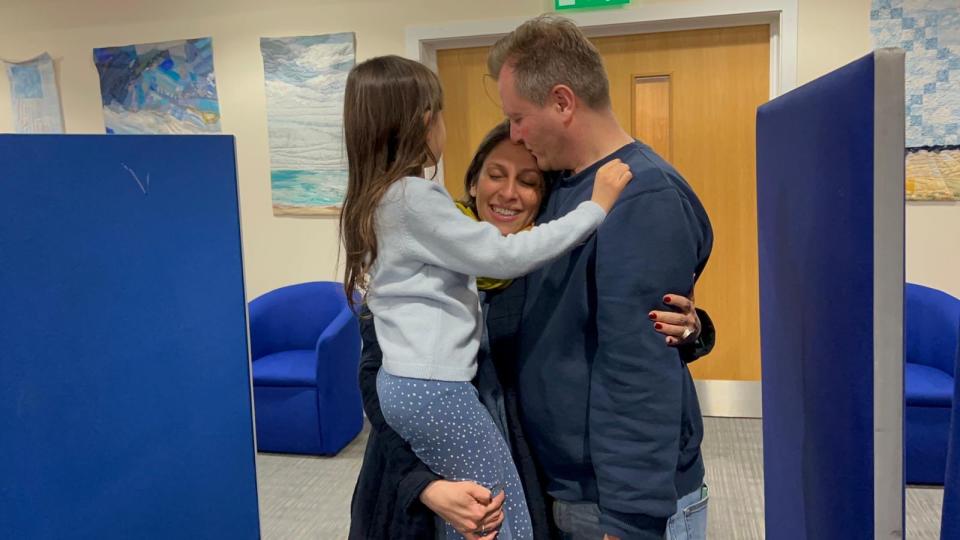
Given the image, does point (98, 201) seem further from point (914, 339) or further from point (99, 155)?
point (914, 339)

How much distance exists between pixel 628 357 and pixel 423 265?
0.39 meters

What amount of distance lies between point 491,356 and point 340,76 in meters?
3.07

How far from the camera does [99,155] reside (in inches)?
55.3

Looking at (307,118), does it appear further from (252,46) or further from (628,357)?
(628,357)

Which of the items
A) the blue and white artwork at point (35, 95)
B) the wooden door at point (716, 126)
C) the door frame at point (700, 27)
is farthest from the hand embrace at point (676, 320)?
the blue and white artwork at point (35, 95)

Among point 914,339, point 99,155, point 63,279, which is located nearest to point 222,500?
point 63,279

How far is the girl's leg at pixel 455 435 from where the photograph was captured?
45.6 inches

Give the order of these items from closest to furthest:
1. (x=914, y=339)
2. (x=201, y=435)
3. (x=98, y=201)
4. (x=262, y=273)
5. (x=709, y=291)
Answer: (x=98, y=201) < (x=201, y=435) < (x=914, y=339) < (x=709, y=291) < (x=262, y=273)

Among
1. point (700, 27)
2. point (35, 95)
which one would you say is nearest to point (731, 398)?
point (700, 27)

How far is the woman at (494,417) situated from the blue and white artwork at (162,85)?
3.34m

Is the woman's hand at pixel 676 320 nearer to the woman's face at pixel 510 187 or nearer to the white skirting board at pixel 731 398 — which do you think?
the woman's face at pixel 510 187

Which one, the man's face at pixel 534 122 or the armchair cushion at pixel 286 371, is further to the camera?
the armchair cushion at pixel 286 371

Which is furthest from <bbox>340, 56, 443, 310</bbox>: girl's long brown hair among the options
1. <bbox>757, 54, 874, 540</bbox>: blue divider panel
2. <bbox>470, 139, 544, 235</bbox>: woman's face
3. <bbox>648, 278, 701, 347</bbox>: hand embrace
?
<bbox>757, 54, 874, 540</bbox>: blue divider panel

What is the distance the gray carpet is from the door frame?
195 mm
